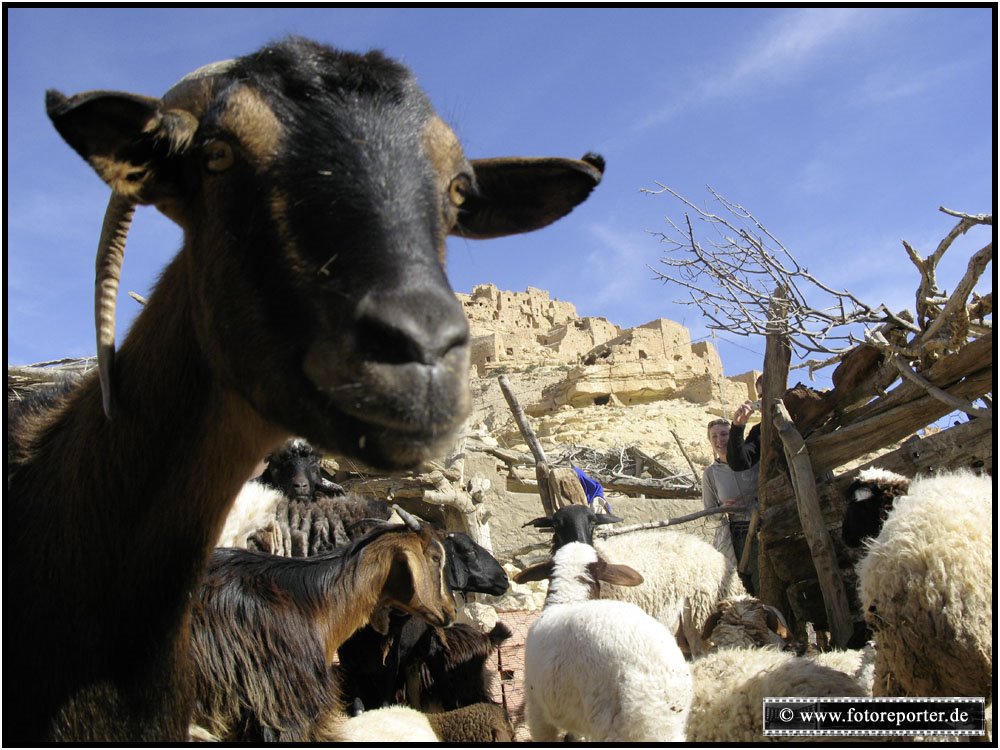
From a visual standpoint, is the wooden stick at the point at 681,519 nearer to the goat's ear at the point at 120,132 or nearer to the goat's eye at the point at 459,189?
the goat's eye at the point at 459,189

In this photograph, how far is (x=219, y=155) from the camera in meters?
2.22

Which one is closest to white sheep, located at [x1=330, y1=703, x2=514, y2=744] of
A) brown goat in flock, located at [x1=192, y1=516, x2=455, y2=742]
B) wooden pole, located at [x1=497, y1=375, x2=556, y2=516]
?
brown goat in flock, located at [x1=192, y1=516, x2=455, y2=742]

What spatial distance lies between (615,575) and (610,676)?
1.57 metres

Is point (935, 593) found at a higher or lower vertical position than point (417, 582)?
lower

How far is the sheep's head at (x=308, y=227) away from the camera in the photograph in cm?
187

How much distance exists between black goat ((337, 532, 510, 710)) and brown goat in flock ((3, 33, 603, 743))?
4.21 m

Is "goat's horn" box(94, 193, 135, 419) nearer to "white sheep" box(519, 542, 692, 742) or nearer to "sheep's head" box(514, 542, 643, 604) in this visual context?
"white sheep" box(519, 542, 692, 742)

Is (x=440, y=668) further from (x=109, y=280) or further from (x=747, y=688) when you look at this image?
(x=109, y=280)

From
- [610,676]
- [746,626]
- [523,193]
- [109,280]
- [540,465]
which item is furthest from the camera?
[540,465]

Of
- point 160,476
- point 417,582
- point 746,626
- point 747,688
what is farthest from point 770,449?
point 160,476

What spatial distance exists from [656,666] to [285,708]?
6.26 ft

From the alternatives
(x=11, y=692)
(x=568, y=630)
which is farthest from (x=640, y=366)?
(x=11, y=692)

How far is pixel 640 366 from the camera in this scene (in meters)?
48.2

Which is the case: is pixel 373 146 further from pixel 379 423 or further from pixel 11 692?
pixel 11 692
